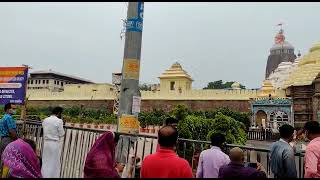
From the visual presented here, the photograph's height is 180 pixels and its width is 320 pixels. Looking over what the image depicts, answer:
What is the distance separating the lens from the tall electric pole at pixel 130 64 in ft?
16.4

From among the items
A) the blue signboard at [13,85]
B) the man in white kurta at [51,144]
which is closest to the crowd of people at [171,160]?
the man in white kurta at [51,144]

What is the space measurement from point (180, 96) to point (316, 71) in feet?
40.5

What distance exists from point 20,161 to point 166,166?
79.9 inches

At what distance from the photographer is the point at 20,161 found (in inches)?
183

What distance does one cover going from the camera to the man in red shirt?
347 cm

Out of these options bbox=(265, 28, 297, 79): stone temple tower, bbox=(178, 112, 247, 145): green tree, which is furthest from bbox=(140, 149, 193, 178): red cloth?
bbox=(265, 28, 297, 79): stone temple tower

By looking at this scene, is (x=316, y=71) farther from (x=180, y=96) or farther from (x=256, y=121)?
(x=180, y=96)

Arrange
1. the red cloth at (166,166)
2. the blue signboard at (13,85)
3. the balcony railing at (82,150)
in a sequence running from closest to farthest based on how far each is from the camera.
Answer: the red cloth at (166,166)
the balcony railing at (82,150)
the blue signboard at (13,85)

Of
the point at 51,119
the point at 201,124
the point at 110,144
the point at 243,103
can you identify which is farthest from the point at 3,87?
the point at 243,103

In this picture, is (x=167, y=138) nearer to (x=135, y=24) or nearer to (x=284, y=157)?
(x=284, y=157)

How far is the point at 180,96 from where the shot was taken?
36.3 metres

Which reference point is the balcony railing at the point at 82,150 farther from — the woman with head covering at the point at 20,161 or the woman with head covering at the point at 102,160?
the woman with head covering at the point at 102,160

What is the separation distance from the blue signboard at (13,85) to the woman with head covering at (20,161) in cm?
401

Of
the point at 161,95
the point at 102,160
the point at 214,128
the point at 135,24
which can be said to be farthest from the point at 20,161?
the point at 161,95
